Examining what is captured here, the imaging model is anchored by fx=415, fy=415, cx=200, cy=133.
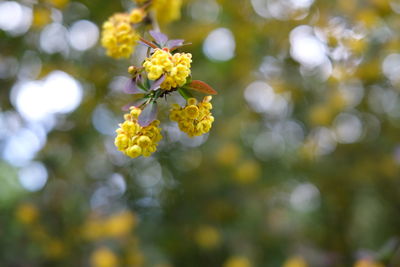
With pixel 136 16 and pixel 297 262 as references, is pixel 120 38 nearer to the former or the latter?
pixel 136 16

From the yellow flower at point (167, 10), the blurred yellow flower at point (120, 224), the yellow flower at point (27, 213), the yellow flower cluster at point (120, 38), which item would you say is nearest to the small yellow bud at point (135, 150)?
the yellow flower cluster at point (120, 38)

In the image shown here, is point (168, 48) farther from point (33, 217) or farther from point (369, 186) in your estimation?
point (369, 186)

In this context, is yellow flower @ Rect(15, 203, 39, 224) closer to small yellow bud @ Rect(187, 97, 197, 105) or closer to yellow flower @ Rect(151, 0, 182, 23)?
yellow flower @ Rect(151, 0, 182, 23)

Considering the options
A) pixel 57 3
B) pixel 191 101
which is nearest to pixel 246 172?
pixel 57 3

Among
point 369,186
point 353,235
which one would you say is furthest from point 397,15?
point 353,235

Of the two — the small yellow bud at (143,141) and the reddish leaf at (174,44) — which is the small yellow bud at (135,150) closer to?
the small yellow bud at (143,141)

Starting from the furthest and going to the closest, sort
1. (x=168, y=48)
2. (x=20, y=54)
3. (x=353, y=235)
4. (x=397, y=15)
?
(x=353, y=235) < (x=397, y=15) < (x=20, y=54) < (x=168, y=48)

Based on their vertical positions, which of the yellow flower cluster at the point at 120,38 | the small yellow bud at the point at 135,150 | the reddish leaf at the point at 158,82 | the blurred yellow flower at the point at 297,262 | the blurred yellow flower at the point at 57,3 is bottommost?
the small yellow bud at the point at 135,150
